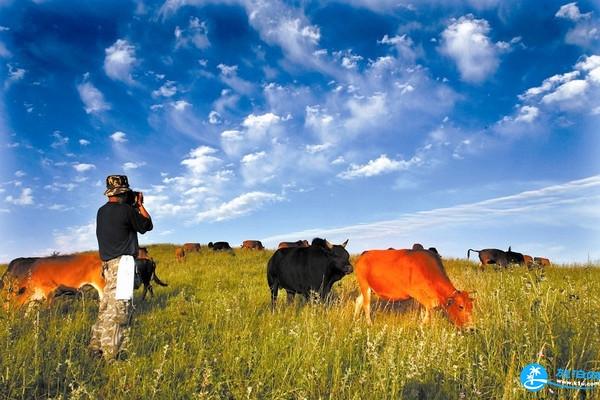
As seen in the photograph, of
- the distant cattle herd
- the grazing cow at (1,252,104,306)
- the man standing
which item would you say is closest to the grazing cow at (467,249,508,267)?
the distant cattle herd

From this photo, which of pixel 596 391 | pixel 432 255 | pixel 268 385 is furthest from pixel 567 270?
A: pixel 268 385

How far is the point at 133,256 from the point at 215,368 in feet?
8.16

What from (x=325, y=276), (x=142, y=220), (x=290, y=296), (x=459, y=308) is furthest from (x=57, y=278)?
(x=459, y=308)

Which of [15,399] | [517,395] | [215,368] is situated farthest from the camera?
[215,368]

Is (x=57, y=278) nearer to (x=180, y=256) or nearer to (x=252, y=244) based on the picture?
(x=180, y=256)

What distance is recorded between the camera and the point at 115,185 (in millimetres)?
7426

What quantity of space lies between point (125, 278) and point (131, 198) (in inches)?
53.1

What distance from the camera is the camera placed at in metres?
7.51

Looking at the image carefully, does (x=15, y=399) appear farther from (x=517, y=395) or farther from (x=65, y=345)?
(x=517, y=395)

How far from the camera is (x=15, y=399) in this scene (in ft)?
17.0

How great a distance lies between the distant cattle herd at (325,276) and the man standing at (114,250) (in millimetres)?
539

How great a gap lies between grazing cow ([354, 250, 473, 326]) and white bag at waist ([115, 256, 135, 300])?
13.8 feet

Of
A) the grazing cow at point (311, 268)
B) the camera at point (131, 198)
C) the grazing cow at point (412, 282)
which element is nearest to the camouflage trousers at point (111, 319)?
the camera at point (131, 198)

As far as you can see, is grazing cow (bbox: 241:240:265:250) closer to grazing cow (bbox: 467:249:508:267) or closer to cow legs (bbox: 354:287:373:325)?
grazing cow (bbox: 467:249:508:267)
